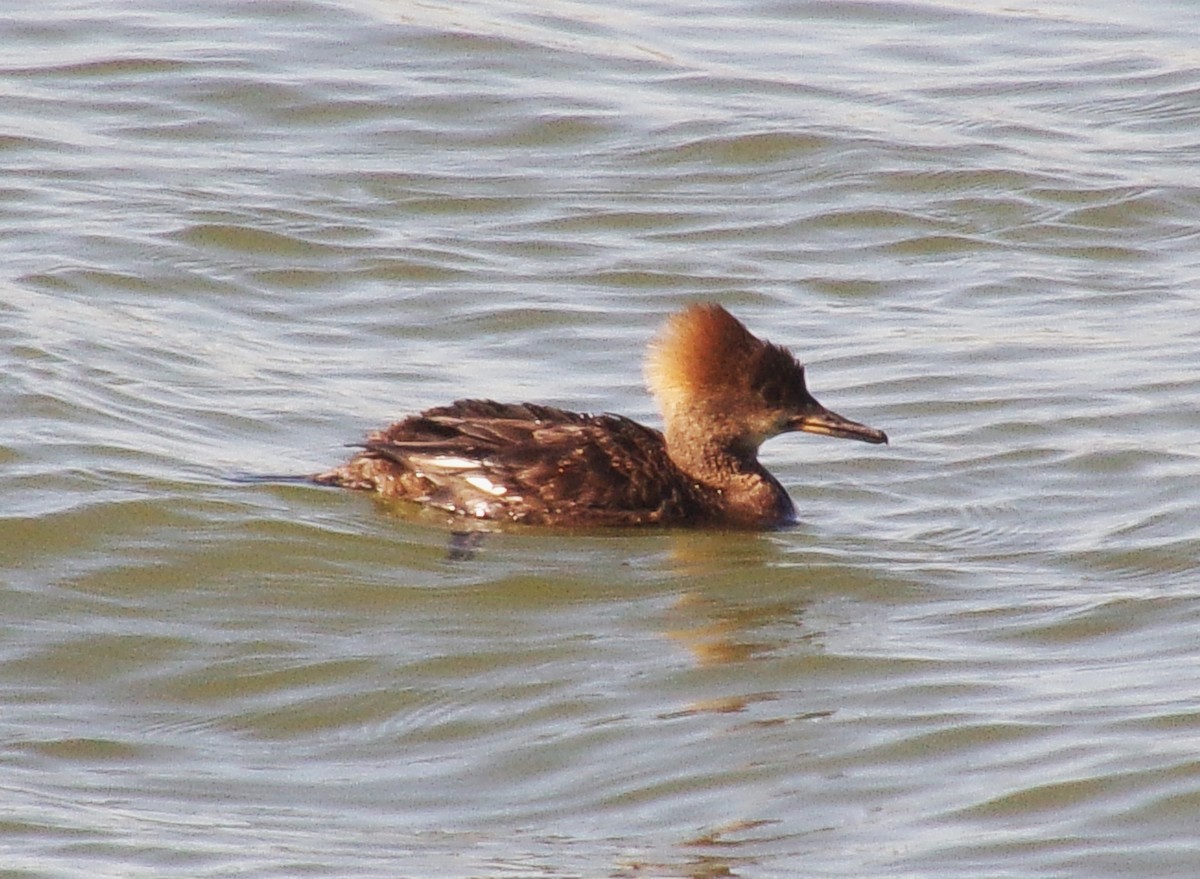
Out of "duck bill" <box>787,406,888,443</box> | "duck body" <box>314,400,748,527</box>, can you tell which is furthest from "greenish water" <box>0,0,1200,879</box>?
"duck bill" <box>787,406,888,443</box>

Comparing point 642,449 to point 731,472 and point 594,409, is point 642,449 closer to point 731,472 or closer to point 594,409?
point 731,472

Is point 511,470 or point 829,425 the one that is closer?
point 511,470

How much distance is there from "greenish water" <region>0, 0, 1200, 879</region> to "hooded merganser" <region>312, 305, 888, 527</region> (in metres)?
0.18

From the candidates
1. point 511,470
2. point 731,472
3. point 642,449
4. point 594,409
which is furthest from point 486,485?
point 594,409

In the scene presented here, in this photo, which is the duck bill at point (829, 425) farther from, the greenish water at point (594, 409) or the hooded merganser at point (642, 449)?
the greenish water at point (594, 409)

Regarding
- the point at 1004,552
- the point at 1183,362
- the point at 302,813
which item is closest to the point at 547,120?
the point at 1183,362

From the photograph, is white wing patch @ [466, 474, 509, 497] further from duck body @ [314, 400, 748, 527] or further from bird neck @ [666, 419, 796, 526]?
bird neck @ [666, 419, 796, 526]

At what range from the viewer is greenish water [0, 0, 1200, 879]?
19.5ft

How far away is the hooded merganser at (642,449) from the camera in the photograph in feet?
28.0

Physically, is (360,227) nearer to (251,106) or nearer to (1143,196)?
(251,106)

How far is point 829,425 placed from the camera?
8891 millimetres

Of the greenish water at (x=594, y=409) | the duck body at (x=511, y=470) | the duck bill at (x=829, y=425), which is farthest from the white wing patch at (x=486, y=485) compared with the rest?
the duck bill at (x=829, y=425)

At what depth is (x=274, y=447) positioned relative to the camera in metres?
9.26

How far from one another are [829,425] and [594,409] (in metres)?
1.39
